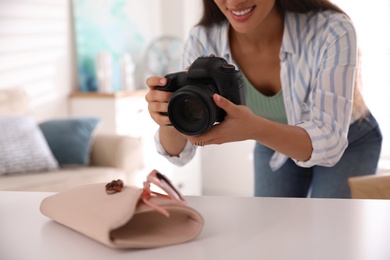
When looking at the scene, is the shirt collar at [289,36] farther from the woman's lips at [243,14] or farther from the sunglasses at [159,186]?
the sunglasses at [159,186]

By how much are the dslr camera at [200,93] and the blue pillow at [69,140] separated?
79.4 inches

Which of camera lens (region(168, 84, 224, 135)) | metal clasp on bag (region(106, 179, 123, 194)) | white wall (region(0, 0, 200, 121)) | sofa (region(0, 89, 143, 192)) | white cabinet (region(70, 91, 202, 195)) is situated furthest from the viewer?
white cabinet (region(70, 91, 202, 195))

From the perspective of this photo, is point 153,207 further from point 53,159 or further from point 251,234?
point 53,159

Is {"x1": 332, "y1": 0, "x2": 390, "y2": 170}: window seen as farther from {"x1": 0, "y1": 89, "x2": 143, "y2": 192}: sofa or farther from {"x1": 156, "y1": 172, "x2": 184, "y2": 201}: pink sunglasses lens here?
{"x1": 156, "y1": 172, "x2": 184, "y2": 201}: pink sunglasses lens

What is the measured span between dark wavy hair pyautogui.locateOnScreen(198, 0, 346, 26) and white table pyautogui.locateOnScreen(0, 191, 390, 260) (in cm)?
65

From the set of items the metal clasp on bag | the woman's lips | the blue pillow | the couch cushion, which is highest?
the woman's lips

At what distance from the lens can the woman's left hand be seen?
103 centimetres

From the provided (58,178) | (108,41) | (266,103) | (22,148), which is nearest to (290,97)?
(266,103)

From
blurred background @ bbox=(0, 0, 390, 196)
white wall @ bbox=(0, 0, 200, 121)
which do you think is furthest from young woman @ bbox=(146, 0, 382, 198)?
white wall @ bbox=(0, 0, 200, 121)

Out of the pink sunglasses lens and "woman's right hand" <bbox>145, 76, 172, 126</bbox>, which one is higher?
"woman's right hand" <bbox>145, 76, 172, 126</bbox>

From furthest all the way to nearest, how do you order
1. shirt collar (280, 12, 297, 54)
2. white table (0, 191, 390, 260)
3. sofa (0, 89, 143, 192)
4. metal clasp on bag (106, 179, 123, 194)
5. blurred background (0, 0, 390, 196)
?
blurred background (0, 0, 390, 196), sofa (0, 89, 143, 192), shirt collar (280, 12, 297, 54), metal clasp on bag (106, 179, 123, 194), white table (0, 191, 390, 260)

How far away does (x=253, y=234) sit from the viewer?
2.54 ft

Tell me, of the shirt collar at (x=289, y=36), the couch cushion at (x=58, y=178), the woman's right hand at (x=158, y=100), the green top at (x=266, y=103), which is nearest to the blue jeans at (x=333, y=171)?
the green top at (x=266, y=103)

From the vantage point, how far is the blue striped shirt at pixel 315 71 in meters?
1.26
